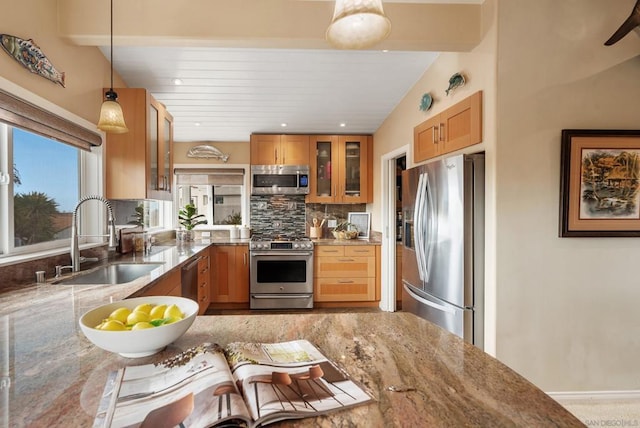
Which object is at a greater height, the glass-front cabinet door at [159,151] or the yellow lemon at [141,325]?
the glass-front cabinet door at [159,151]

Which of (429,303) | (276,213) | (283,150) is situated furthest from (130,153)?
(429,303)

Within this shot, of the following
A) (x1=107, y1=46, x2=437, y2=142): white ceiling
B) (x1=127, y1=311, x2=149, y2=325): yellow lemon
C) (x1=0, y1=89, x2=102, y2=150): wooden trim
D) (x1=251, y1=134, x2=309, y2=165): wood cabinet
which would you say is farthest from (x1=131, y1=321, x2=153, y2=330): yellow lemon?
(x1=251, y1=134, x2=309, y2=165): wood cabinet

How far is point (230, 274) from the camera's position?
3.57 m

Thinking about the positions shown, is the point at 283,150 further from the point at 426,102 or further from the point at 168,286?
the point at 168,286

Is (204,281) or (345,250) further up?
(345,250)

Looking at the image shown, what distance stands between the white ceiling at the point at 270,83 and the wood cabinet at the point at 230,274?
1.57 m

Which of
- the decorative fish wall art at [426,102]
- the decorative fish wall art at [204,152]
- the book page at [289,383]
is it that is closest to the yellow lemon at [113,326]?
the book page at [289,383]

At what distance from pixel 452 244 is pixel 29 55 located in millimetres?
2540

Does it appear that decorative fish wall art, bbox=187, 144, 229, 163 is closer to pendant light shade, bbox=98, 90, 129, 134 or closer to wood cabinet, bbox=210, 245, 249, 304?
wood cabinet, bbox=210, 245, 249, 304

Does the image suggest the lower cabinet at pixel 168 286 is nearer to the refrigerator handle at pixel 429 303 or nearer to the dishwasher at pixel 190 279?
the dishwasher at pixel 190 279

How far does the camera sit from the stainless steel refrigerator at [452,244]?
6.02 ft

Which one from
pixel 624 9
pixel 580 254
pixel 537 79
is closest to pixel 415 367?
pixel 580 254

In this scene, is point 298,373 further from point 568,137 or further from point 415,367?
point 568,137

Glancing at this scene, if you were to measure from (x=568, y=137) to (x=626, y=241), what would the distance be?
725mm
